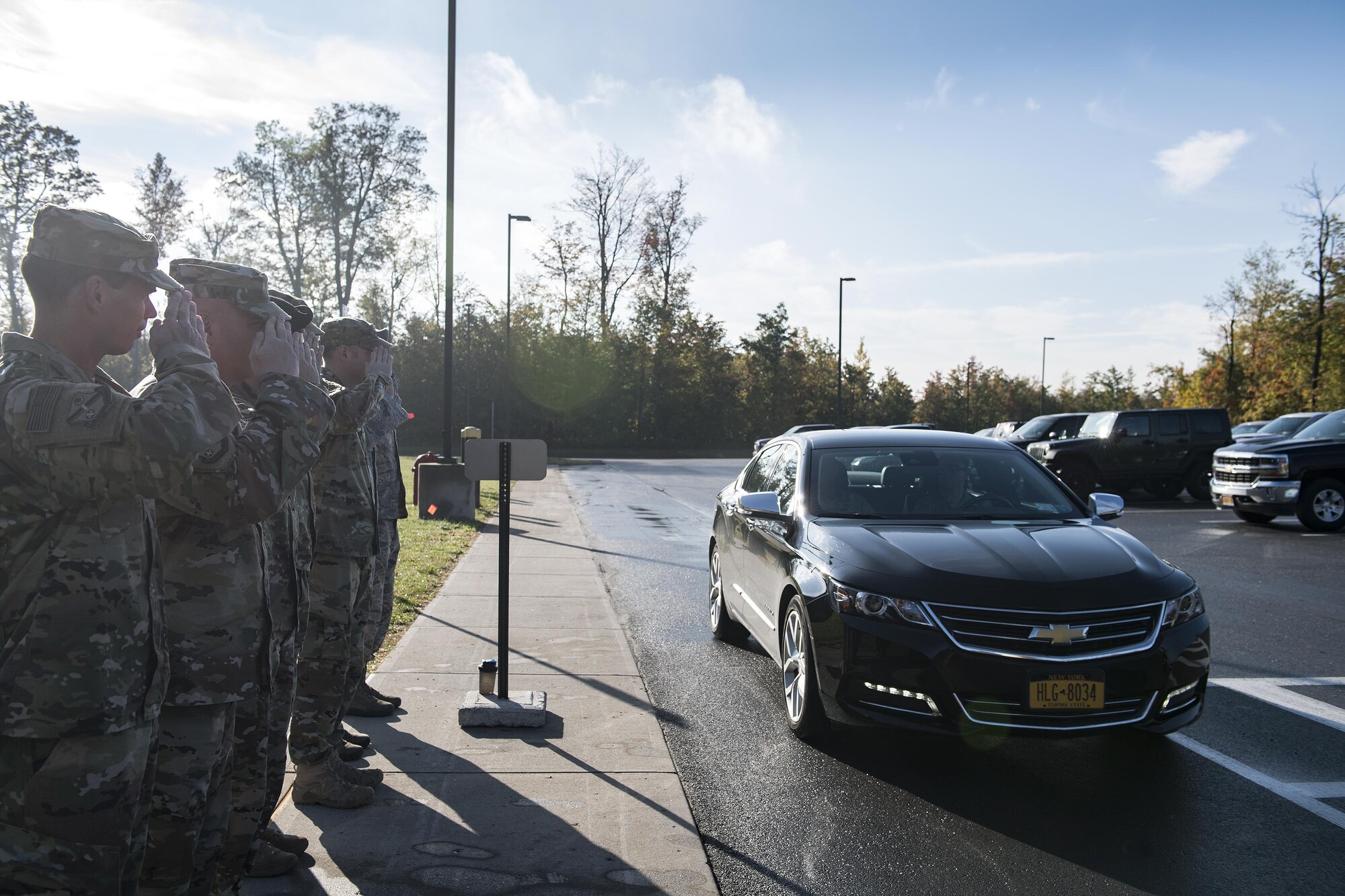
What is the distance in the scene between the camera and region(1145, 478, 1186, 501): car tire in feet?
72.3

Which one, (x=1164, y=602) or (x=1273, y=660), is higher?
(x=1164, y=602)

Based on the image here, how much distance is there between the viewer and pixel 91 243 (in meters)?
2.24

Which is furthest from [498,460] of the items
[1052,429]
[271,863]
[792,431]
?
[1052,429]

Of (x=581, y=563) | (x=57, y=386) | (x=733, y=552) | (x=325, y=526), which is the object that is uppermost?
(x=57, y=386)

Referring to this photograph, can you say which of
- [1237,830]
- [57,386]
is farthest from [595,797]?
[57,386]

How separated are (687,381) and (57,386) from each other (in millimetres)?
59157

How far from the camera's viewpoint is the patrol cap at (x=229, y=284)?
2803 mm

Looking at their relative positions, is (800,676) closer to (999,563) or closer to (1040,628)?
(999,563)

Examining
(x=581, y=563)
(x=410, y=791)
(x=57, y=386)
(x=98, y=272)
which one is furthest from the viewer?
(x=581, y=563)

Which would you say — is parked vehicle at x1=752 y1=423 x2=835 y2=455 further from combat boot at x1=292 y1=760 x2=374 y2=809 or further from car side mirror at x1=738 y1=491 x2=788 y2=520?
combat boot at x1=292 y1=760 x2=374 y2=809

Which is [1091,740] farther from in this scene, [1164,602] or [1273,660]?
[1273,660]

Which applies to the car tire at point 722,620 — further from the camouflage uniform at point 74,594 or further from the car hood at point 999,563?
the camouflage uniform at point 74,594

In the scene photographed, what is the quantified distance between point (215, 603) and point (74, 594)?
48 cm

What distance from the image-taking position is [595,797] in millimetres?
4312
